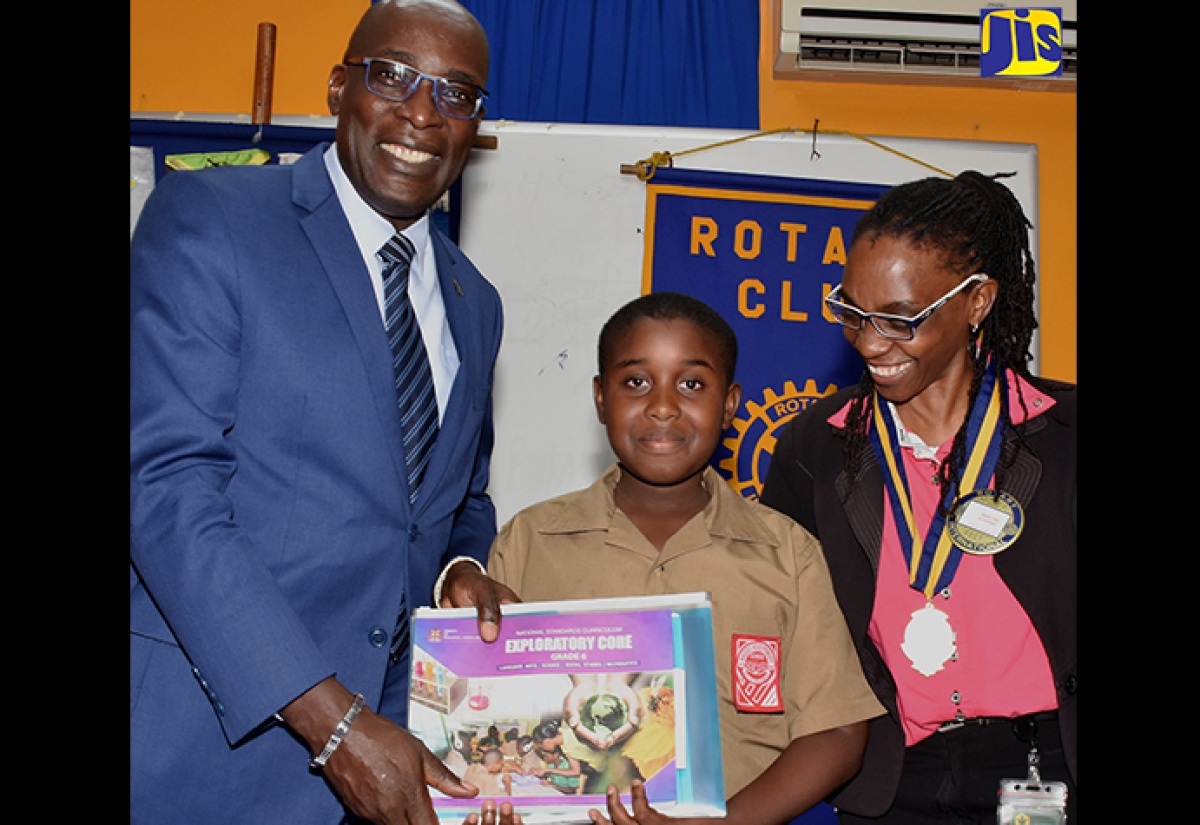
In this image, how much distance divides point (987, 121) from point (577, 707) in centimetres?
421

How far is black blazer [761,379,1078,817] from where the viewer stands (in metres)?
2.36

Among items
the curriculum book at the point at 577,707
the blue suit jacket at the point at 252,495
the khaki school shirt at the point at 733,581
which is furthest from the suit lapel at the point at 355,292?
the khaki school shirt at the point at 733,581

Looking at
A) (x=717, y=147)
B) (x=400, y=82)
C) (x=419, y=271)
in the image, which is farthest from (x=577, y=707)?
(x=717, y=147)

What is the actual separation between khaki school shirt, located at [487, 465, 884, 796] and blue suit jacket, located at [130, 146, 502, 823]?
0.36m

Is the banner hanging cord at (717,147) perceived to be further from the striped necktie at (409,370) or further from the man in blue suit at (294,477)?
the striped necktie at (409,370)

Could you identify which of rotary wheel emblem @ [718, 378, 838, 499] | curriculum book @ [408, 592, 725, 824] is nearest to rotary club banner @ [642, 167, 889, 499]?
rotary wheel emblem @ [718, 378, 838, 499]

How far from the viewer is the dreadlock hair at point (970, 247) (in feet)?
8.56

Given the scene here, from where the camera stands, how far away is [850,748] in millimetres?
2348

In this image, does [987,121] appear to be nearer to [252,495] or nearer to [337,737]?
[252,495]

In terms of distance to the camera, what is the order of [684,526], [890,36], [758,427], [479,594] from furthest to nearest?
[890,36] < [758,427] < [684,526] < [479,594]

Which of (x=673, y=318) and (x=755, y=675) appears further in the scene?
(x=673, y=318)

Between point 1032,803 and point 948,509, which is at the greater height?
point 948,509

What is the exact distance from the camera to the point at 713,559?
8.13 feet

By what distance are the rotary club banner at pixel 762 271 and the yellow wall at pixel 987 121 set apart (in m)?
0.56
